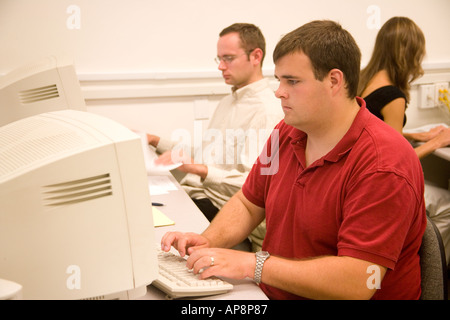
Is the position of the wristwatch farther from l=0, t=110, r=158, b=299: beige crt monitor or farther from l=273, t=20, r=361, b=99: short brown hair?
l=273, t=20, r=361, b=99: short brown hair

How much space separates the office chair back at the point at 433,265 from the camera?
106 centimetres

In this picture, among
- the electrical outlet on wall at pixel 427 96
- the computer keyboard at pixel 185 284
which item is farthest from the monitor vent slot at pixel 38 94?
the electrical outlet on wall at pixel 427 96

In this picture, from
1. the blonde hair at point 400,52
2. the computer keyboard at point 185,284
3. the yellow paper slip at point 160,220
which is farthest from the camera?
the blonde hair at point 400,52

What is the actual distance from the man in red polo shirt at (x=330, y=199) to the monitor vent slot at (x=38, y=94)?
2.19ft

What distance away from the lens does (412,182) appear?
0.98m

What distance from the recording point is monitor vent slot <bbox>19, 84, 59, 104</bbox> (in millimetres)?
1475

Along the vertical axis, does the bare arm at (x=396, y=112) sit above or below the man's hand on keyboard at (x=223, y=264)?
above

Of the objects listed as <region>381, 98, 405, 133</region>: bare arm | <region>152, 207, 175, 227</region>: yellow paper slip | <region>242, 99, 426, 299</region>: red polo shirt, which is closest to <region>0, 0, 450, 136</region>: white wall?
<region>381, 98, 405, 133</region>: bare arm

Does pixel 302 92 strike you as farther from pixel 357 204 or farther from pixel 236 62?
pixel 236 62

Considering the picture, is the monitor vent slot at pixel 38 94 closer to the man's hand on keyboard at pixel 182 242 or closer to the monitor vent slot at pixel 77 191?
the man's hand on keyboard at pixel 182 242

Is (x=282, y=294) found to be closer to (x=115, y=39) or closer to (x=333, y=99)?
(x=333, y=99)

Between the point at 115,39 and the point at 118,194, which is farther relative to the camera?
the point at 115,39
